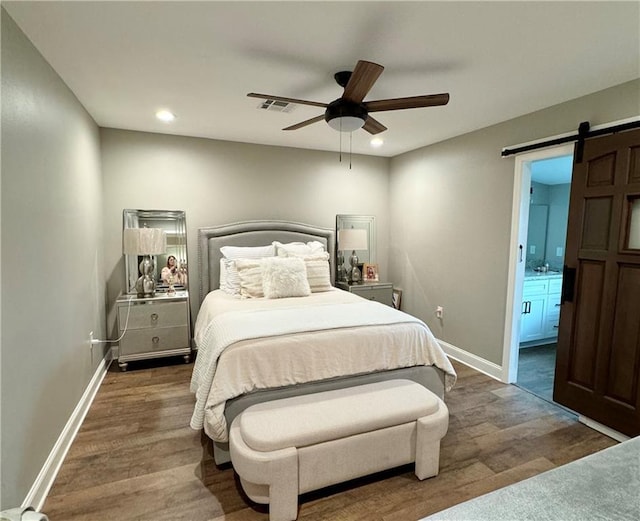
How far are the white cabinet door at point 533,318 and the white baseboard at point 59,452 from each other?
4554 mm

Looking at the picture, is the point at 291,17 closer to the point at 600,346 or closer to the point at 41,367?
the point at 41,367

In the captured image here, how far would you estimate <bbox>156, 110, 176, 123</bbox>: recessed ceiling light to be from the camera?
3074 mm

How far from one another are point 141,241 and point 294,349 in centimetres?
226

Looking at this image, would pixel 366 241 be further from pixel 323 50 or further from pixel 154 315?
pixel 323 50

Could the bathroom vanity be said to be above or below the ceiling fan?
below

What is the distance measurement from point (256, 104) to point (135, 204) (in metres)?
1.90

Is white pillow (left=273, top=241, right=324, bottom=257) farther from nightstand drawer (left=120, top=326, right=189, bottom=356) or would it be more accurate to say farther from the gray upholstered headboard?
nightstand drawer (left=120, top=326, right=189, bottom=356)

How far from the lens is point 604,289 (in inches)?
96.6

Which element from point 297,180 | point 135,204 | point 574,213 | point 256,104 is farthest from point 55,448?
point 574,213

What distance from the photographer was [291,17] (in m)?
1.70

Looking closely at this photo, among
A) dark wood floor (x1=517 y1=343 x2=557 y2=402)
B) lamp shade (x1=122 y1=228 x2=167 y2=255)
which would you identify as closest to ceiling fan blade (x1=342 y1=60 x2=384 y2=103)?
lamp shade (x1=122 y1=228 x2=167 y2=255)

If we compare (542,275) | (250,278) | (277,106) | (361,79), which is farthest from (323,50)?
(542,275)

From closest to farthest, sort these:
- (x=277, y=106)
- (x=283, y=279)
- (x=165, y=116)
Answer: (x=277, y=106)
(x=165, y=116)
(x=283, y=279)

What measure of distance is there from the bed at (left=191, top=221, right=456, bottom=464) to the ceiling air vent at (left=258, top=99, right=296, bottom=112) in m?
1.48
